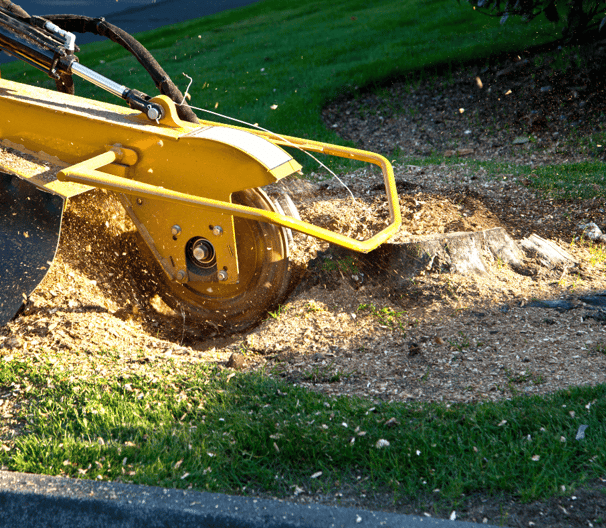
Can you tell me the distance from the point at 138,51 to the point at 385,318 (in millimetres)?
2220

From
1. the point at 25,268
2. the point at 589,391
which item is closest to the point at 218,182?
the point at 25,268

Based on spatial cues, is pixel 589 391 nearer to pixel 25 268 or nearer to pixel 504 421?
pixel 504 421

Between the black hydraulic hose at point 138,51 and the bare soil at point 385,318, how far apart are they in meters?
0.91

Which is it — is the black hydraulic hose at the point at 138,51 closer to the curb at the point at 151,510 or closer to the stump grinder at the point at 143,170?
the stump grinder at the point at 143,170

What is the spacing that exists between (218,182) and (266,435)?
1484 mm

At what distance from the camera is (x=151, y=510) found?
2.03 metres

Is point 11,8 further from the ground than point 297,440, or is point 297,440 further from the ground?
point 11,8

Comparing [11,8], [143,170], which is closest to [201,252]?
[143,170]

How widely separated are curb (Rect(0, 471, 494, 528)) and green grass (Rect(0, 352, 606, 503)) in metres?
0.11

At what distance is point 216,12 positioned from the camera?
1560 centimetres

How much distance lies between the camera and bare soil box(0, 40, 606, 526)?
271 centimetres

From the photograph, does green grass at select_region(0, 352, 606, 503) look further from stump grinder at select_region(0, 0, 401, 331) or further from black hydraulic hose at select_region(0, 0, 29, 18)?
black hydraulic hose at select_region(0, 0, 29, 18)

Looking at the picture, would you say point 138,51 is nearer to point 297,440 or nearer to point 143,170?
point 143,170

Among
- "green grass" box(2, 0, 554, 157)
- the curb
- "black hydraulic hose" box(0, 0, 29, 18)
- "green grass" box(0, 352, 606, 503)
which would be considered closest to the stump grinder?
"black hydraulic hose" box(0, 0, 29, 18)
